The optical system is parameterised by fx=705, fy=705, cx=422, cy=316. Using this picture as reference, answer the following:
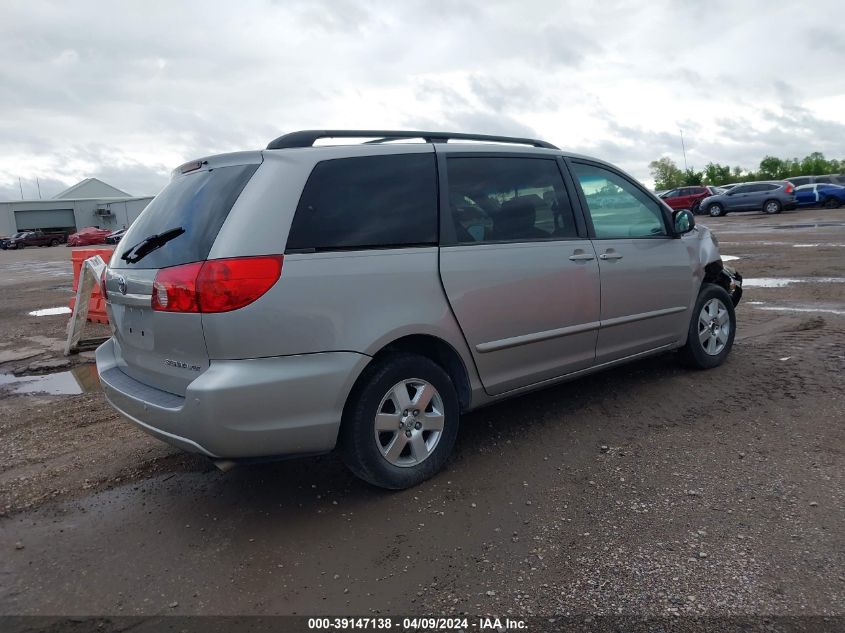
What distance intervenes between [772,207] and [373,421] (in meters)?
32.3

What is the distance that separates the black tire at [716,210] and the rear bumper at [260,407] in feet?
109

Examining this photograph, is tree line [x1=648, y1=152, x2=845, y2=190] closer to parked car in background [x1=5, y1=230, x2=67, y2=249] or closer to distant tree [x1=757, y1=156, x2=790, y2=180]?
distant tree [x1=757, y1=156, x2=790, y2=180]

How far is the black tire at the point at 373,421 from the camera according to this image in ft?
11.2

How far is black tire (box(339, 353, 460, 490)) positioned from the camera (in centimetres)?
343

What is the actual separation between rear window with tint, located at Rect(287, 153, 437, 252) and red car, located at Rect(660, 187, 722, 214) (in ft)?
111

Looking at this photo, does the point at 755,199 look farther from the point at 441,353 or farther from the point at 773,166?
the point at 773,166

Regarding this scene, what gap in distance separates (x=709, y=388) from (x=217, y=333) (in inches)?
143

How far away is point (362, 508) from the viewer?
11.7 feet

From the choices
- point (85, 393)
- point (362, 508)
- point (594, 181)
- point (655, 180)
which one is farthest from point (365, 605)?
point (655, 180)

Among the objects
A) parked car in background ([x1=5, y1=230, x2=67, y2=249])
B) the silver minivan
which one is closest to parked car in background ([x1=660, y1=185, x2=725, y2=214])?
the silver minivan

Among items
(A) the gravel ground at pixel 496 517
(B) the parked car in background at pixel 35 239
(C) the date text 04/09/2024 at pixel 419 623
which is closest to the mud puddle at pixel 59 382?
(A) the gravel ground at pixel 496 517

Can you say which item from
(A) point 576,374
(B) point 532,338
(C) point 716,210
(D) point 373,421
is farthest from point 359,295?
(C) point 716,210

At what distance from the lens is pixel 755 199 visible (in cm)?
3155

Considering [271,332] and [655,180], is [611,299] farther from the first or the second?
[655,180]
